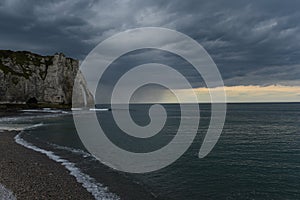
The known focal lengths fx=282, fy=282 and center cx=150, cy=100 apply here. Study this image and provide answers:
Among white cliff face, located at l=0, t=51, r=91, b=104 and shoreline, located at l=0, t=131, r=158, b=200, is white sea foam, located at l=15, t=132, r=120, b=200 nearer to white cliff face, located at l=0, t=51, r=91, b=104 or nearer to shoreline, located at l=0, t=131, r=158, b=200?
shoreline, located at l=0, t=131, r=158, b=200

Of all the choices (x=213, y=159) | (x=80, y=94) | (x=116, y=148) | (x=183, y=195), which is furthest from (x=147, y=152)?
(x=80, y=94)

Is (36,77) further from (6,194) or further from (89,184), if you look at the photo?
(6,194)

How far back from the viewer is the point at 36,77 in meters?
128

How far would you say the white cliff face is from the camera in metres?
116

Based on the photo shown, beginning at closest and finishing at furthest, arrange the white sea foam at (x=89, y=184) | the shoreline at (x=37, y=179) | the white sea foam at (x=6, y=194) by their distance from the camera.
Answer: the white sea foam at (x=6, y=194)
the shoreline at (x=37, y=179)
the white sea foam at (x=89, y=184)

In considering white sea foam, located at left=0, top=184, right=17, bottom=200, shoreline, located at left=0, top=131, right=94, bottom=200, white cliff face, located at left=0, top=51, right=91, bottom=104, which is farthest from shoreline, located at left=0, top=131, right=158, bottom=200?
white cliff face, located at left=0, top=51, right=91, bottom=104

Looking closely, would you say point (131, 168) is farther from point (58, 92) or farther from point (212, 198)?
point (58, 92)

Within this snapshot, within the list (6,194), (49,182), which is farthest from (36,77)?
(6,194)

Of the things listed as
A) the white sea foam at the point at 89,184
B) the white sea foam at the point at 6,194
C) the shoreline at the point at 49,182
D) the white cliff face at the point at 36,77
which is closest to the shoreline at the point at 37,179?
the shoreline at the point at 49,182

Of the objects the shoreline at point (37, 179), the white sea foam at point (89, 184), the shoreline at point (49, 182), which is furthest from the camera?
the white sea foam at point (89, 184)

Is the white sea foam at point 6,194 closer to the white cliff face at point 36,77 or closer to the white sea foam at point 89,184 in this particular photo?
the white sea foam at point 89,184

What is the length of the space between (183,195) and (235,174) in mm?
6448

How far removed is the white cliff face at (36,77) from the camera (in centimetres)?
11625

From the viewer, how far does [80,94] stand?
14825 cm
